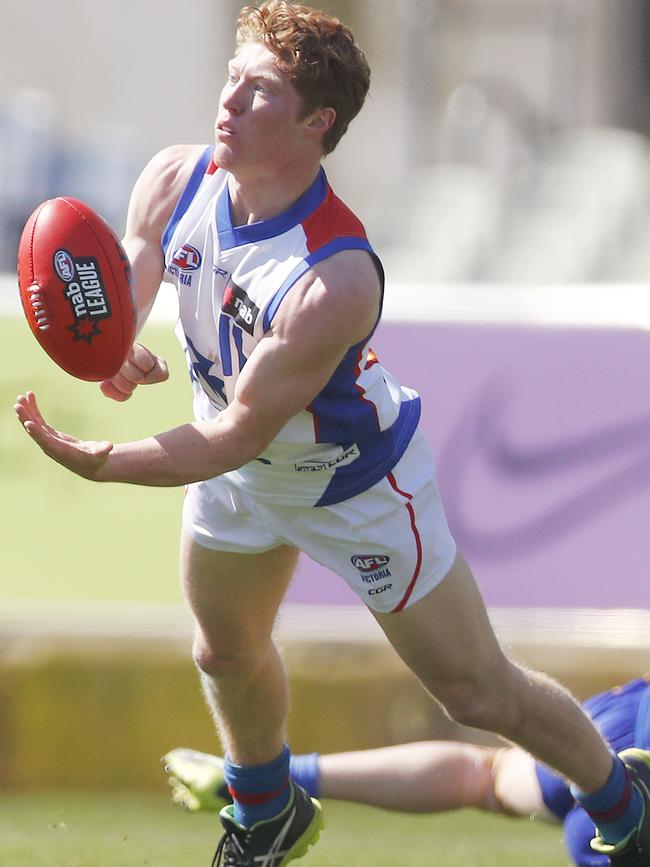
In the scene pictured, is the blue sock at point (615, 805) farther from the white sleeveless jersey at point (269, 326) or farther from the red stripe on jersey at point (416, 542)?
the white sleeveless jersey at point (269, 326)

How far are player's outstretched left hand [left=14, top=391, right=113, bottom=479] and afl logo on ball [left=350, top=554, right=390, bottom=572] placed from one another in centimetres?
70

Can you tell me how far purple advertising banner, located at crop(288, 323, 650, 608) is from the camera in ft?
17.0

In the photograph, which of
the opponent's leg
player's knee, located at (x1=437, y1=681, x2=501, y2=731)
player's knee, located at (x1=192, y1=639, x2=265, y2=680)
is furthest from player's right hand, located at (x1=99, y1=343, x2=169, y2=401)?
player's knee, located at (x1=437, y1=681, x2=501, y2=731)

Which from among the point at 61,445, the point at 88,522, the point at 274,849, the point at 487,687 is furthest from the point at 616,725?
the point at 88,522

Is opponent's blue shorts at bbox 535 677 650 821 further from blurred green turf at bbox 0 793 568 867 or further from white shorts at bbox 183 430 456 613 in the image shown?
white shorts at bbox 183 430 456 613

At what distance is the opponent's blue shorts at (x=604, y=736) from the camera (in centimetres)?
402

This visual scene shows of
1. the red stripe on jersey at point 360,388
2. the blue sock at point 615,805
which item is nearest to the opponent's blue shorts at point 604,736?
the blue sock at point 615,805

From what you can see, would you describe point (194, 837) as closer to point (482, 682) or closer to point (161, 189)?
point (482, 682)

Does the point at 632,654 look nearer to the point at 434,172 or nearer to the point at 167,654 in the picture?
the point at 167,654

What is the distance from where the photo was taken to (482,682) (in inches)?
143

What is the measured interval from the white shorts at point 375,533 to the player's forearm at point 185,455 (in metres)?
0.40

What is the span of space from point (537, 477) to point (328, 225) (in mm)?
2060

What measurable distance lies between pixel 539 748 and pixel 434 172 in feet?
20.5

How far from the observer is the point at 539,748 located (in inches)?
147
